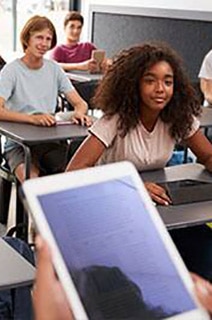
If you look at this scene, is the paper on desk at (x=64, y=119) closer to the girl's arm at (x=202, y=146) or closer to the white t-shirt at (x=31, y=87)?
the white t-shirt at (x=31, y=87)

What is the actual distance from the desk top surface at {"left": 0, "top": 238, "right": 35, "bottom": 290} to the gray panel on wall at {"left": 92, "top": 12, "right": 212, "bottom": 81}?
335 cm

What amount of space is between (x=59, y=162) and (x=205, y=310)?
2493 mm

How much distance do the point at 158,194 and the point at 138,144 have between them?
38 centimetres

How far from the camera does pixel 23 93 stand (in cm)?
333

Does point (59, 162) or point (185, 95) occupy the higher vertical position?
point (185, 95)

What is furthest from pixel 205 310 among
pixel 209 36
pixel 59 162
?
pixel 209 36

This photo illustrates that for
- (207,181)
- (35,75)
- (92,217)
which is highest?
(92,217)

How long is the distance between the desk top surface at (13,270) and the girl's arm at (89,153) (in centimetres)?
65

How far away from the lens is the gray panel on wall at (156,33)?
15.7 feet

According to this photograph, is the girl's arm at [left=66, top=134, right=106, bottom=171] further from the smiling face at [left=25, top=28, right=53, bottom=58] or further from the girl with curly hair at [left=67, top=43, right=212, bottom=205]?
the smiling face at [left=25, top=28, right=53, bottom=58]

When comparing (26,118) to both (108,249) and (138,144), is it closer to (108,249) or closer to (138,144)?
(138,144)

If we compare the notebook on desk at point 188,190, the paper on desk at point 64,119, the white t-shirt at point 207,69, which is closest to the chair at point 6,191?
the paper on desk at point 64,119

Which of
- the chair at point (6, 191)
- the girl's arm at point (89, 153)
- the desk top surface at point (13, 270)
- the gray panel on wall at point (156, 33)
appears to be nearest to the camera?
the desk top surface at point (13, 270)

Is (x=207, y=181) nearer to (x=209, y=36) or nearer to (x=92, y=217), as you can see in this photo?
(x=92, y=217)
